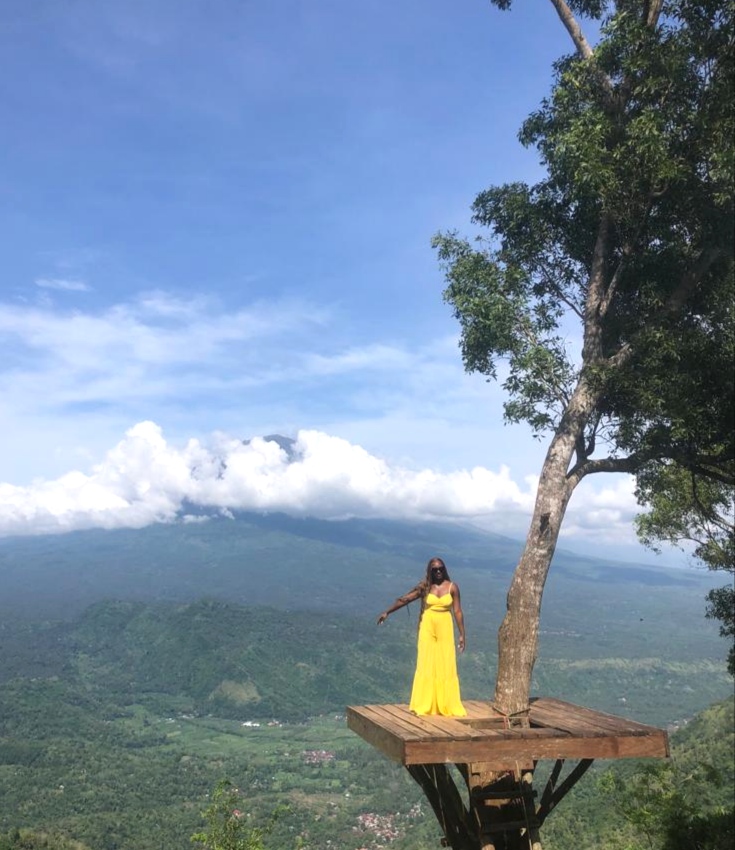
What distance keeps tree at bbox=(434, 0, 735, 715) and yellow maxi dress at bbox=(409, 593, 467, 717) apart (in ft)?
2.10

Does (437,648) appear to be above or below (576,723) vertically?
above

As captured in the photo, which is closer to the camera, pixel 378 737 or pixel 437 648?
pixel 378 737

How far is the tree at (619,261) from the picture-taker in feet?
26.6

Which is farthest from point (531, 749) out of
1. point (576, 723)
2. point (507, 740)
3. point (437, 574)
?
point (437, 574)

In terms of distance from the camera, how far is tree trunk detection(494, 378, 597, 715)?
7758mm

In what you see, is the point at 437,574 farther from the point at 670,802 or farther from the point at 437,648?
the point at 670,802

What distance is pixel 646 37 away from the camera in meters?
8.45

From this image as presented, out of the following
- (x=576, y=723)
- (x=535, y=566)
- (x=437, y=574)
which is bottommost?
(x=576, y=723)

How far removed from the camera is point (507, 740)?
614 cm

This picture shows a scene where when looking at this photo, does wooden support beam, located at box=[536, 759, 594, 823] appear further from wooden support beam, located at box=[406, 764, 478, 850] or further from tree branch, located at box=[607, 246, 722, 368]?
tree branch, located at box=[607, 246, 722, 368]

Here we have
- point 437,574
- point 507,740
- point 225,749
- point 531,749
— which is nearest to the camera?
point 507,740

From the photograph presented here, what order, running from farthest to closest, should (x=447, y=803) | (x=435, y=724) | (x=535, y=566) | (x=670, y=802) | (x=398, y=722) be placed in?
(x=670, y=802)
(x=535, y=566)
(x=447, y=803)
(x=398, y=722)
(x=435, y=724)

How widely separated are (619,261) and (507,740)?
626cm

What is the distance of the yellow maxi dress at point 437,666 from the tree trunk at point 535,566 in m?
0.57
